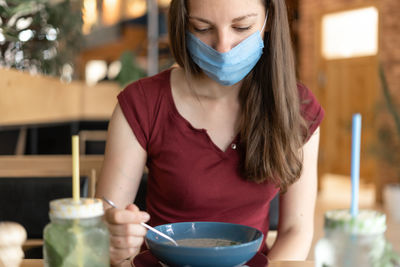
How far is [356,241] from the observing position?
0.58 m

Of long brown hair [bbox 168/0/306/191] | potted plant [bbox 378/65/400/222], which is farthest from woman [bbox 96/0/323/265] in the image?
potted plant [bbox 378/65/400/222]

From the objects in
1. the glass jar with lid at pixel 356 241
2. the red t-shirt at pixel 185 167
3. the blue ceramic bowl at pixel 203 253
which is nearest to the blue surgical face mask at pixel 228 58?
the red t-shirt at pixel 185 167

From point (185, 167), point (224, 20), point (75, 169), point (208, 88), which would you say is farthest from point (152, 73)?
point (75, 169)

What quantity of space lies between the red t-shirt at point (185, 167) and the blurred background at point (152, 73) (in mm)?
455

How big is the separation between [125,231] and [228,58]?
22.6 inches

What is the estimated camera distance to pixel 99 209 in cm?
59

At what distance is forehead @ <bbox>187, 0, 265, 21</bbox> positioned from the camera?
111cm

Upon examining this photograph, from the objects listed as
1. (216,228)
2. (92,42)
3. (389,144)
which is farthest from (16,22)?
(92,42)

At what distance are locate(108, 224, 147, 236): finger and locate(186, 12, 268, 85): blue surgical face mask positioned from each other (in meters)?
0.56

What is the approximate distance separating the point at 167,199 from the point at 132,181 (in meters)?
0.12

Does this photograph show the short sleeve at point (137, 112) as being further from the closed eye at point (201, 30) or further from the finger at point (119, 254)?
the finger at point (119, 254)

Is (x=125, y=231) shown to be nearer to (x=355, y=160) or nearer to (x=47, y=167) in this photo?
(x=355, y=160)

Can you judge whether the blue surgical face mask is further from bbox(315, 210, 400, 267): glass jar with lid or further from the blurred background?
bbox(315, 210, 400, 267): glass jar with lid

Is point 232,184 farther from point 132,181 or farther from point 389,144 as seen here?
point 389,144
